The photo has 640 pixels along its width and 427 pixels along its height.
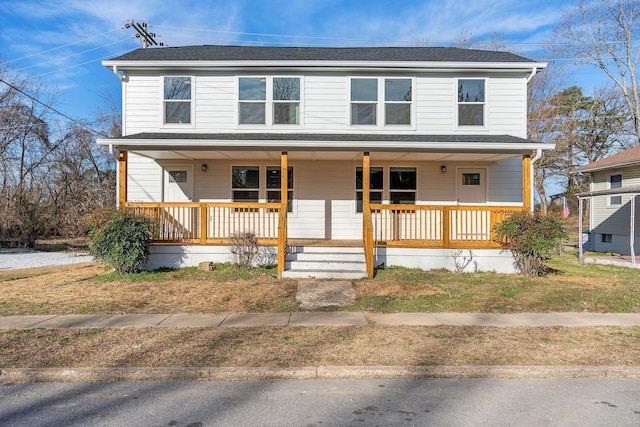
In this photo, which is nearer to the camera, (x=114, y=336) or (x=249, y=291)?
(x=114, y=336)

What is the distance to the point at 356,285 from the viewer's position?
831 centimetres

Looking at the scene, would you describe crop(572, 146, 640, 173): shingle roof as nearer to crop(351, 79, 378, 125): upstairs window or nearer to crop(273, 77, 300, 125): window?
crop(351, 79, 378, 125): upstairs window

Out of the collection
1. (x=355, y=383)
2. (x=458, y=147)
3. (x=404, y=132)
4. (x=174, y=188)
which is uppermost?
(x=404, y=132)

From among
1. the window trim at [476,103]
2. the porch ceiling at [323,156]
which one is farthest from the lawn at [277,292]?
the window trim at [476,103]

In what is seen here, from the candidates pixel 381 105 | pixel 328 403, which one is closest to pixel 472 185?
pixel 381 105

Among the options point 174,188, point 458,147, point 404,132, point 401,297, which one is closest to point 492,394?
point 401,297

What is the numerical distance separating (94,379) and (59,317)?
271 centimetres

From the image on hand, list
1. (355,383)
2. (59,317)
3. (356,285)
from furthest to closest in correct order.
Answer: (356,285), (59,317), (355,383)

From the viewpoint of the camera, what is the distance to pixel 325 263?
9.31 meters

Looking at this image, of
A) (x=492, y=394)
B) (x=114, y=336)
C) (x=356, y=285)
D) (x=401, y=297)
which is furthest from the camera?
(x=356, y=285)

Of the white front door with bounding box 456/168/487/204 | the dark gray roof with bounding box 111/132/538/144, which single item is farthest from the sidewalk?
the white front door with bounding box 456/168/487/204

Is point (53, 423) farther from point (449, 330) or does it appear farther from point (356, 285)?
point (356, 285)

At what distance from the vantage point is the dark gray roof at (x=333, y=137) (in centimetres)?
1014

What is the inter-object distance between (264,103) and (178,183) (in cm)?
358
